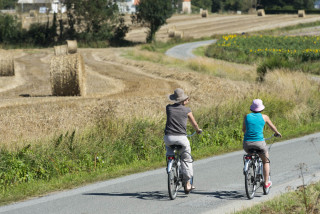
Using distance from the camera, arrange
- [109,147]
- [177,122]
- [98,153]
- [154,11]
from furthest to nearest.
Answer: [154,11], [109,147], [98,153], [177,122]

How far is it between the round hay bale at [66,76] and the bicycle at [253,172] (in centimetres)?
1401

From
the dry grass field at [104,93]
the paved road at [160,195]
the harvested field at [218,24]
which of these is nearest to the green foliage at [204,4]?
the harvested field at [218,24]

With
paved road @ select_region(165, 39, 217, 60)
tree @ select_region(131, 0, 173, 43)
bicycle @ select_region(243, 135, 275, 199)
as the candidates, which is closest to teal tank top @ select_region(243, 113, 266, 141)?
bicycle @ select_region(243, 135, 275, 199)

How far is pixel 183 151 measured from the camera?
1044 centimetres

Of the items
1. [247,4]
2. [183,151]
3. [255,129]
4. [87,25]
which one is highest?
[255,129]

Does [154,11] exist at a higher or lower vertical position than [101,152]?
higher

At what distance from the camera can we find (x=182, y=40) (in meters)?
72.9

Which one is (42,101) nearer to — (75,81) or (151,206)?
(75,81)

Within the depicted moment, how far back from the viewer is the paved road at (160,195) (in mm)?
9812

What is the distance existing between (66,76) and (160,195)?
13.9m

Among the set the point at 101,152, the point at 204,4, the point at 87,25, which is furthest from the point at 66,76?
the point at 204,4

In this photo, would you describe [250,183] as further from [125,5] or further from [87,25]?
[125,5]

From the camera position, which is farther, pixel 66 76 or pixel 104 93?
pixel 104 93

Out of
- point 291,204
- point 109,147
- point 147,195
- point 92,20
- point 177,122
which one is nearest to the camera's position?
point 291,204
